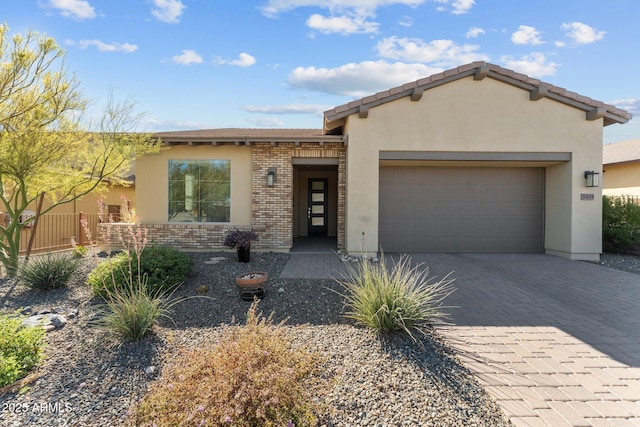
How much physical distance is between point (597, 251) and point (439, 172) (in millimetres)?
4956

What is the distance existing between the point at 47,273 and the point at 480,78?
1132 centimetres

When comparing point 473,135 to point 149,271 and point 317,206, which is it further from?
point 149,271

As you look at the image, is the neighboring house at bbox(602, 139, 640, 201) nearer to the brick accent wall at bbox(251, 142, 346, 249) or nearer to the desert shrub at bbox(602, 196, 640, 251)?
the desert shrub at bbox(602, 196, 640, 251)

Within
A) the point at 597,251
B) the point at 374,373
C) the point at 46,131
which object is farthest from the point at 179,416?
the point at 597,251

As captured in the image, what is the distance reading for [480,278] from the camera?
7.17 metres

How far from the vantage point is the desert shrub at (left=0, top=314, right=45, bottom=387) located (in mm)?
3088

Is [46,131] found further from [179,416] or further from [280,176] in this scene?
[179,416]

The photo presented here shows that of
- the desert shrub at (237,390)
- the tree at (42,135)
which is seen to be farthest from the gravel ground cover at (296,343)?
the tree at (42,135)

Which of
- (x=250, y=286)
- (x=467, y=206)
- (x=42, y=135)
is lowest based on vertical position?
(x=250, y=286)

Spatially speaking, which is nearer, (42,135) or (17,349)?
(17,349)

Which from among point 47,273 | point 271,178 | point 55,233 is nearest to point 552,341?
point 271,178

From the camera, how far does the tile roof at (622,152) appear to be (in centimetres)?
1514

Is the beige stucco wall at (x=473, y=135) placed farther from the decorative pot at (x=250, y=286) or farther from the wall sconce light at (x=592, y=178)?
the decorative pot at (x=250, y=286)

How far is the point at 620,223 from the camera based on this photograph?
33.7 ft
